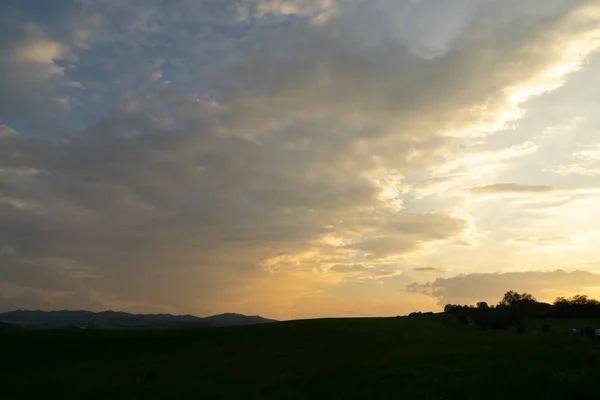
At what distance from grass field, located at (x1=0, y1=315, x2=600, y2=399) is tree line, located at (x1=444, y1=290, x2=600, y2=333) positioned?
29.4 metres

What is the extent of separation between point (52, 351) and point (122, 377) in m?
36.9

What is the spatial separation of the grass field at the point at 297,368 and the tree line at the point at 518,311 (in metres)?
29.4

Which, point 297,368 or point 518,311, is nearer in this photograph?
point 297,368

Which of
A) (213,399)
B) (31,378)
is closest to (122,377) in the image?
(31,378)

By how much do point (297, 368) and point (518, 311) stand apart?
67636mm

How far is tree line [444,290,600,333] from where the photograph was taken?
9994 cm

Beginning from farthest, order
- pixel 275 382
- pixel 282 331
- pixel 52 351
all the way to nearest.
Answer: pixel 282 331 → pixel 52 351 → pixel 275 382

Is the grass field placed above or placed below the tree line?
below

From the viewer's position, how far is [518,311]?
328ft

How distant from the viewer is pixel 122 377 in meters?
54.2

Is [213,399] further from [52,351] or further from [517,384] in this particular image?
[52,351]

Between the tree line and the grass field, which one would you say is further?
the tree line

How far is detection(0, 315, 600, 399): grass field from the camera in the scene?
111 ft

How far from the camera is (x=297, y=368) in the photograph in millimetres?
49781
